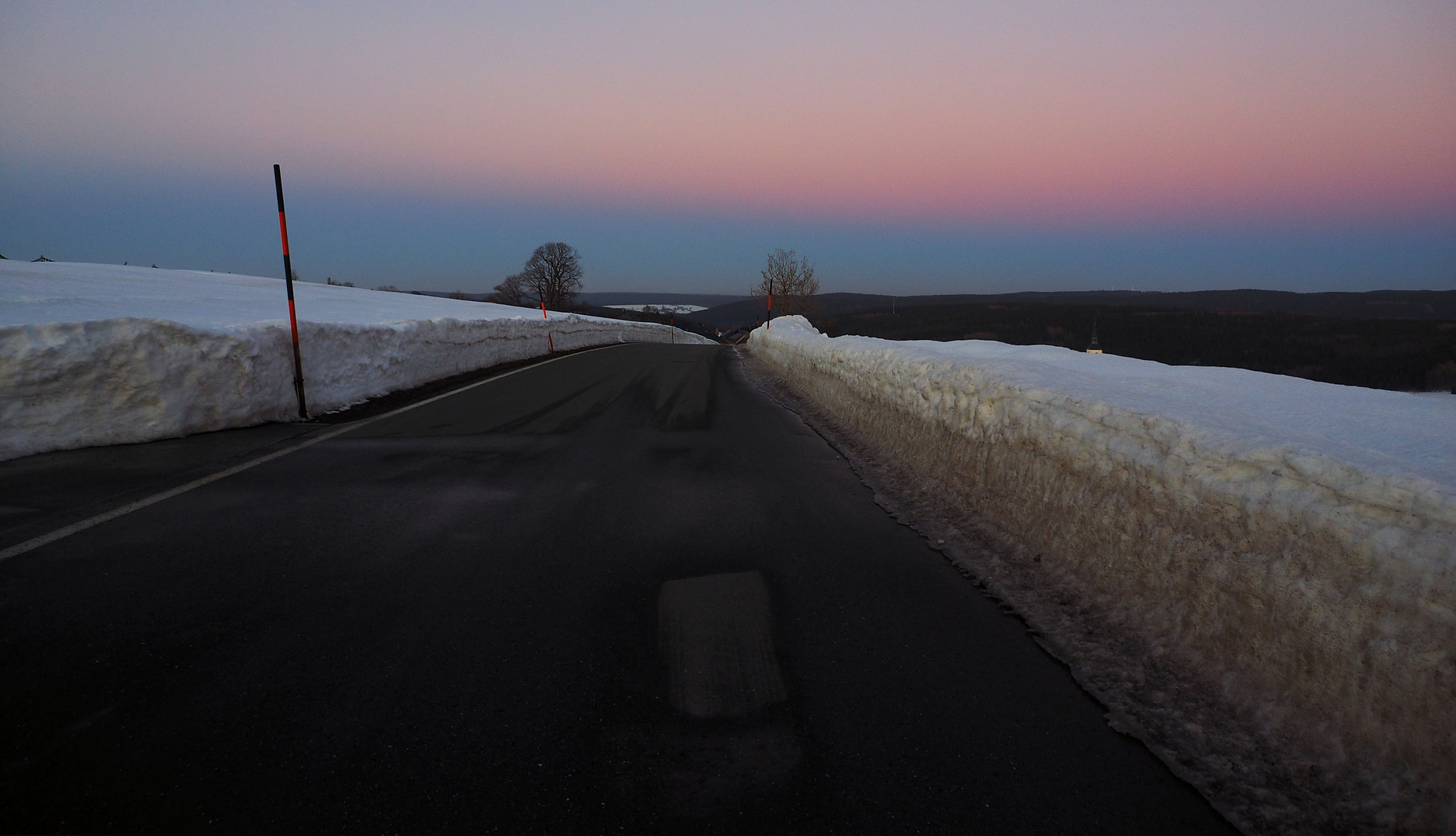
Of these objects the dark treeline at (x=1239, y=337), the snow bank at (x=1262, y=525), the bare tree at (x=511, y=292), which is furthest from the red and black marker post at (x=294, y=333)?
the bare tree at (x=511, y=292)

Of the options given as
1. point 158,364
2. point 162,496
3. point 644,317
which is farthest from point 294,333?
point 644,317

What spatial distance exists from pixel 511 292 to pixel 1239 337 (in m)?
98.2

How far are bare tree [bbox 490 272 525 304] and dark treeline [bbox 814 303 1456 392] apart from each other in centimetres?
4920

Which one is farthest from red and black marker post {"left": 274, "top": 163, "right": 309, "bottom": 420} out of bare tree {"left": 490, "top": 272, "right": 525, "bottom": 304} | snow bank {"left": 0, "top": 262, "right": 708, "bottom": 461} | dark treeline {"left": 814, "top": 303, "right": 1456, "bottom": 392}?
bare tree {"left": 490, "top": 272, "right": 525, "bottom": 304}

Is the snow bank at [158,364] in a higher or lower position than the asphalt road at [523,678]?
higher

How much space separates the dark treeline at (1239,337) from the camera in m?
31.9

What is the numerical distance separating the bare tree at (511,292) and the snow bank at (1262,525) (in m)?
108

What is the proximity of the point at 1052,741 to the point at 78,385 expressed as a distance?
28.9 feet

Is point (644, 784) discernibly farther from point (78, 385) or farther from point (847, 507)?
point (78, 385)

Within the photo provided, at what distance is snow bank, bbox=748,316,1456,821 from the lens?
2.24 m

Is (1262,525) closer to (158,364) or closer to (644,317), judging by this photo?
(158,364)

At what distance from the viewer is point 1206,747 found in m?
2.48

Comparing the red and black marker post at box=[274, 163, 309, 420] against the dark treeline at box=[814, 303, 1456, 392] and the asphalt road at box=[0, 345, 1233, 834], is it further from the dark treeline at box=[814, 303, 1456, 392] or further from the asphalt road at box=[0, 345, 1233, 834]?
the dark treeline at box=[814, 303, 1456, 392]

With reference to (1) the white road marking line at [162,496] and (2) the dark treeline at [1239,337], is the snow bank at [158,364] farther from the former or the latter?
(2) the dark treeline at [1239,337]
